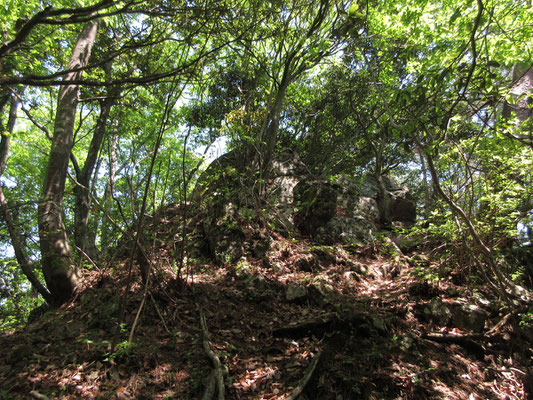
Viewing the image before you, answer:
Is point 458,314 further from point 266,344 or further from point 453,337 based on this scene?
point 266,344

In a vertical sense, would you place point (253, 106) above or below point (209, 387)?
above

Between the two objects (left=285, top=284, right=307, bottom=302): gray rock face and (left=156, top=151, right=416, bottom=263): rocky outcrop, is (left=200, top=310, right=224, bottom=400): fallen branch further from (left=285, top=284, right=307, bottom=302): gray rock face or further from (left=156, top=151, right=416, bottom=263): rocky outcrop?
(left=156, top=151, right=416, bottom=263): rocky outcrop

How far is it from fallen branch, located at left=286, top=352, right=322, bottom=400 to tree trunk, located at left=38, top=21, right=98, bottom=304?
167 inches

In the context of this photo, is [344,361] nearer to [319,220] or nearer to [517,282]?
[517,282]

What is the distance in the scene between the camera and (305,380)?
305 centimetres

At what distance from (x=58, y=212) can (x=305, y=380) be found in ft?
16.2

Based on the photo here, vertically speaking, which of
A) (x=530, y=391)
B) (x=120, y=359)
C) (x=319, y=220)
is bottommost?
(x=530, y=391)

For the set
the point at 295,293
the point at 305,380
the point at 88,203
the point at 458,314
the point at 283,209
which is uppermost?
the point at 88,203

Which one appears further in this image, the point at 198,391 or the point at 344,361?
the point at 344,361

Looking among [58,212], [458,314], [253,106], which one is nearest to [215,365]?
[458,314]

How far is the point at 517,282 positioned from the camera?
4.71 metres

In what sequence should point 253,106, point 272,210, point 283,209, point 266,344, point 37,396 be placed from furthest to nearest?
point 253,106 < point 283,209 < point 272,210 < point 266,344 < point 37,396

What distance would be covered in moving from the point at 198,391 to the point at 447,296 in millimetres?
4258

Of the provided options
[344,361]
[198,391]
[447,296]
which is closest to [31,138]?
[198,391]
